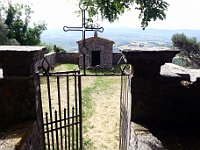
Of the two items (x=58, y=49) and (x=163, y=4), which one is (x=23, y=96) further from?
(x=58, y=49)

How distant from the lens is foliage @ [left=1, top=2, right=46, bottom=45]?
23688 millimetres

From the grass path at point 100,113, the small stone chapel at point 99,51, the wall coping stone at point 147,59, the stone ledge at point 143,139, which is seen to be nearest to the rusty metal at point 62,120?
the grass path at point 100,113

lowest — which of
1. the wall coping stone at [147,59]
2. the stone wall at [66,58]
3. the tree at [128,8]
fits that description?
the stone wall at [66,58]

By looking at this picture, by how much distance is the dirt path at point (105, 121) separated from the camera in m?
7.01

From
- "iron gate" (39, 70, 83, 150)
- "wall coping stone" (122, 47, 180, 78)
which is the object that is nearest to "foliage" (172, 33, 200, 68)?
"iron gate" (39, 70, 83, 150)

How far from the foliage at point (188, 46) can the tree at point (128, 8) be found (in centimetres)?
1855

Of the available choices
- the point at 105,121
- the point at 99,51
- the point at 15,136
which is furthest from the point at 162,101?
the point at 99,51

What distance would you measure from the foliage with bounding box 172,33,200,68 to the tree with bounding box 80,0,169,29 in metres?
18.6

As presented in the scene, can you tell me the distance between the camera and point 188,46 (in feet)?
99.4

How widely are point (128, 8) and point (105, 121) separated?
6.88 meters

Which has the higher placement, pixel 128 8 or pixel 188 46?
pixel 128 8

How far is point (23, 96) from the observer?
3.73 meters

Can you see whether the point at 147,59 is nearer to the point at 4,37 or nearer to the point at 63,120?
the point at 63,120

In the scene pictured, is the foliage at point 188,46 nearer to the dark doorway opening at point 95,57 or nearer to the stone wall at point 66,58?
the dark doorway opening at point 95,57
